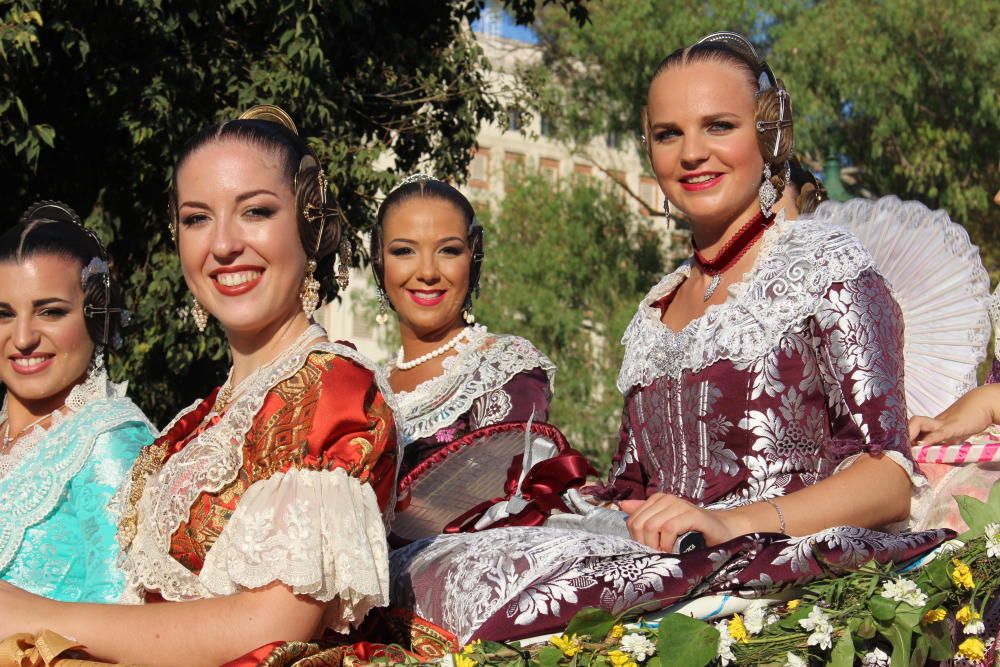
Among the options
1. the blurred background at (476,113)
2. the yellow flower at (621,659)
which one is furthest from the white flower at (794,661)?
the blurred background at (476,113)

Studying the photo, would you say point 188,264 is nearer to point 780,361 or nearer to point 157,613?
point 157,613

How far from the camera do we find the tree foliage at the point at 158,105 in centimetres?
769

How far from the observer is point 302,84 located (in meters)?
7.82

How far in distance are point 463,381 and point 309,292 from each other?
6.44 feet

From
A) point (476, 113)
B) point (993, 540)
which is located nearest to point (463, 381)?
point (993, 540)

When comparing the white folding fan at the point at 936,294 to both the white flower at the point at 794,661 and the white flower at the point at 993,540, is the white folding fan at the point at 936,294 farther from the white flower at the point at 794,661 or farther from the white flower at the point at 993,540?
the white flower at the point at 794,661

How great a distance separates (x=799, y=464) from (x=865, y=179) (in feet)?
49.9

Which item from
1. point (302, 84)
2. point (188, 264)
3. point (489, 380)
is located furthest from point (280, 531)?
point (302, 84)

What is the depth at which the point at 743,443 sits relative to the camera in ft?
9.91

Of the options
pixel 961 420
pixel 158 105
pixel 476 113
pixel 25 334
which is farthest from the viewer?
pixel 476 113

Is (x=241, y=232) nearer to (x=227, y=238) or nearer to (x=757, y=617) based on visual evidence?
(x=227, y=238)

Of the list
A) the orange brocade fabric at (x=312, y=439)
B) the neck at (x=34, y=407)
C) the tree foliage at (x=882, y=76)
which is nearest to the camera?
the orange brocade fabric at (x=312, y=439)

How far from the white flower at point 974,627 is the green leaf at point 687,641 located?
588mm

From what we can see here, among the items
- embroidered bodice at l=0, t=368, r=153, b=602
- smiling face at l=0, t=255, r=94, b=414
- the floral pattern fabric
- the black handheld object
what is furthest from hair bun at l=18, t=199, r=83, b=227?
the black handheld object
